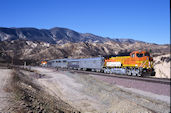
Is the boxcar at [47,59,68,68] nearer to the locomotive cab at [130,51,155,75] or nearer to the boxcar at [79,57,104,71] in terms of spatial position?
the boxcar at [79,57,104,71]

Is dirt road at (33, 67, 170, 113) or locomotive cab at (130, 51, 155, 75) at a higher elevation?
locomotive cab at (130, 51, 155, 75)

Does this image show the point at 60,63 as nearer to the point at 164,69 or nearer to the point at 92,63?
the point at 92,63

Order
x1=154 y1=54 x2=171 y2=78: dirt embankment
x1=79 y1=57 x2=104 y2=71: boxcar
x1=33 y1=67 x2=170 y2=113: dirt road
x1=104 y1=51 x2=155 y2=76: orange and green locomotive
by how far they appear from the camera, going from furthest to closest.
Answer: x1=79 y1=57 x2=104 y2=71: boxcar → x1=154 y1=54 x2=171 y2=78: dirt embankment → x1=104 y1=51 x2=155 y2=76: orange and green locomotive → x1=33 y1=67 x2=170 y2=113: dirt road

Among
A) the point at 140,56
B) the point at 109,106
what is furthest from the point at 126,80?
the point at 109,106

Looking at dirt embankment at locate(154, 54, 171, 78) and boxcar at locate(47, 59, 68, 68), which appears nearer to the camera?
dirt embankment at locate(154, 54, 171, 78)

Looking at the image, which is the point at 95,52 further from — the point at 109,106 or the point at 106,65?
the point at 109,106

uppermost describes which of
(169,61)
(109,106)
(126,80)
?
(169,61)

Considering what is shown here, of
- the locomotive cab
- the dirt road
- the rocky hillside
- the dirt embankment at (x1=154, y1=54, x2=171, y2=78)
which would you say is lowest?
the dirt road

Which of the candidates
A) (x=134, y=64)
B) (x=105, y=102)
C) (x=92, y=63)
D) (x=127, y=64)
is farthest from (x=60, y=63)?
(x=105, y=102)

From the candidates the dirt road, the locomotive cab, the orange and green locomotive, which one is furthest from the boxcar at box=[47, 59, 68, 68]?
the dirt road

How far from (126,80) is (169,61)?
22057 millimetres

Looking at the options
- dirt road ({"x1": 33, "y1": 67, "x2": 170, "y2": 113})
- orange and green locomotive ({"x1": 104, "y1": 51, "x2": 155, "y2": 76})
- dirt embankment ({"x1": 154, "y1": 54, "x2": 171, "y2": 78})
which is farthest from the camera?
dirt embankment ({"x1": 154, "y1": 54, "x2": 171, "y2": 78})

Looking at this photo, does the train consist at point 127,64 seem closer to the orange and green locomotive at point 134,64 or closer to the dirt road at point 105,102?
the orange and green locomotive at point 134,64

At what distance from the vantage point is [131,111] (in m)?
14.1
